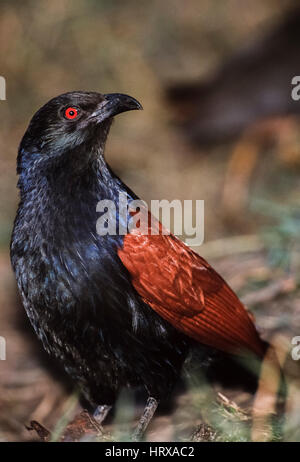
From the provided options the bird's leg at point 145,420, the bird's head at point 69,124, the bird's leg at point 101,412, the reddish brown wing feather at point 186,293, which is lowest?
the bird's leg at point 101,412

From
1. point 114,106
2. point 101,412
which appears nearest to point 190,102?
point 114,106

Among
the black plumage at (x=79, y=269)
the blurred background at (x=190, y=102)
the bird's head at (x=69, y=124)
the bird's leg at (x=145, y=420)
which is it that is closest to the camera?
the black plumage at (x=79, y=269)

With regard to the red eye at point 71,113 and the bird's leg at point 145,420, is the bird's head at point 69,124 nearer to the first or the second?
the red eye at point 71,113

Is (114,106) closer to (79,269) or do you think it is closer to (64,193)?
(64,193)

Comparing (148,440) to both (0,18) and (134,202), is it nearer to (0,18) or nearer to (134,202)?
(134,202)

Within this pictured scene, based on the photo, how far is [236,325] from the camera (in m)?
3.29

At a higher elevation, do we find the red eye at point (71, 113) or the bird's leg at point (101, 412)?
the red eye at point (71, 113)

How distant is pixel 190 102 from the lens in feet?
22.8

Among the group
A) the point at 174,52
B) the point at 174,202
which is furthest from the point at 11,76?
the point at 174,202

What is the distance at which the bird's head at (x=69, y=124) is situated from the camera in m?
3.06

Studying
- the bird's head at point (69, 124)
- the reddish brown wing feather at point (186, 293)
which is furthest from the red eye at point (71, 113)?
the reddish brown wing feather at point (186, 293)

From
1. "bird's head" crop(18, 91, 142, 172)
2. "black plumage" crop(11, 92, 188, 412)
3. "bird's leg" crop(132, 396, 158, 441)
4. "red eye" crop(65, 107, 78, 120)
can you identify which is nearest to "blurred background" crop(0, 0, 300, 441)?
"bird's leg" crop(132, 396, 158, 441)

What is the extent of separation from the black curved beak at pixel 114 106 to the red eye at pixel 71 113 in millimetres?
89

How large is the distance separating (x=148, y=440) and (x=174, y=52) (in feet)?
16.9
